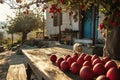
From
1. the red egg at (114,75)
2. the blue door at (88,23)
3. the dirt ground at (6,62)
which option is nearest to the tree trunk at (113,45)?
the red egg at (114,75)

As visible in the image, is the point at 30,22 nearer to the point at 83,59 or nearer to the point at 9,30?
the point at 9,30

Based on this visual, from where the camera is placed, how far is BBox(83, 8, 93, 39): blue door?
13867 millimetres

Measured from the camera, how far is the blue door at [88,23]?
45.5ft

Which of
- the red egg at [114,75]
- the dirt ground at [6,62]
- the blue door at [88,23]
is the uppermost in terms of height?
the blue door at [88,23]

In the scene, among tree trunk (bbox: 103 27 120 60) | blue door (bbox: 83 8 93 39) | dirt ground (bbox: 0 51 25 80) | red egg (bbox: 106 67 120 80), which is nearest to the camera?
red egg (bbox: 106 67 120 80)

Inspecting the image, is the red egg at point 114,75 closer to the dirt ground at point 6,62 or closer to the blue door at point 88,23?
the dirt ground at point 6,62

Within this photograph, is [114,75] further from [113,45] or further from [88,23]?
[88,23]

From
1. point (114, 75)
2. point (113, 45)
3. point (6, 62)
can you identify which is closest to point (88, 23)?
point (6, 62)

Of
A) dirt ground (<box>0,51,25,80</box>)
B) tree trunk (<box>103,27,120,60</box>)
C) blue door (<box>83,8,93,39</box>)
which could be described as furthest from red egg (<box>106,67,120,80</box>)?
blue door (<box>83,8,93,39</box>)

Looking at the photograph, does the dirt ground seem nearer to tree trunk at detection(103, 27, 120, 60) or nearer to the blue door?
the blue door

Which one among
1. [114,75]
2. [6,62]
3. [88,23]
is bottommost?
[6,62]

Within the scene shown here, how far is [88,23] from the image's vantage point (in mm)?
14086

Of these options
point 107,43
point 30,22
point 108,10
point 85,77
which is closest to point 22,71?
point 107,43

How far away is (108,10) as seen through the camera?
3711 millimetres
